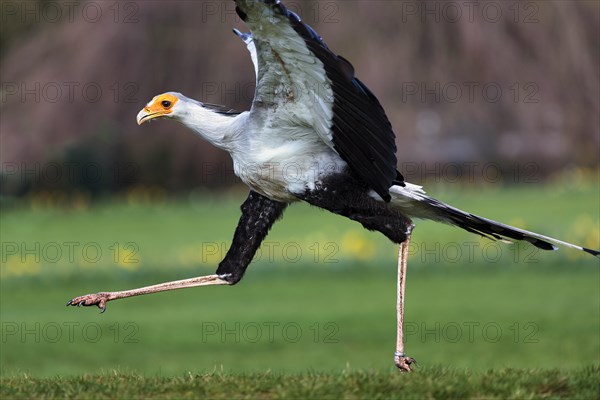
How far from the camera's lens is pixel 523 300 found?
11391 millimetres

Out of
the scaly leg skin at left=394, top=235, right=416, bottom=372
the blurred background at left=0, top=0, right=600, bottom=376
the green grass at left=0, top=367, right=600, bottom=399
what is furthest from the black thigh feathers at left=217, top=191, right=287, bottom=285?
the blurred background at left=0, top=0, right=600, bottom=376

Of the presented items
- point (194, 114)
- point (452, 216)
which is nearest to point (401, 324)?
point (452, 216)

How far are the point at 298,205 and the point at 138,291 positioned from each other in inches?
472

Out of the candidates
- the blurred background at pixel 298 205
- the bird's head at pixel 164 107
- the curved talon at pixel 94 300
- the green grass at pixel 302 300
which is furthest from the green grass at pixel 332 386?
the blurred background at pixel 298 205

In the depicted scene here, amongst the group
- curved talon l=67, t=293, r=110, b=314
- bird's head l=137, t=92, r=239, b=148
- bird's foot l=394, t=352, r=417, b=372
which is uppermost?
bird's head l=137, t=92, r=239, b=148

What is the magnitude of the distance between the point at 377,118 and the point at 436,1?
12.4m

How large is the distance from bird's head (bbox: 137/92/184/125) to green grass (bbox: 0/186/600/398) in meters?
1.42

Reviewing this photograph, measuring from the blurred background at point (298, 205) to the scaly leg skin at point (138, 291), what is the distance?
14.0 ft

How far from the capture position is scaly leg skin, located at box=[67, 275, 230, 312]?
6318 millimetres

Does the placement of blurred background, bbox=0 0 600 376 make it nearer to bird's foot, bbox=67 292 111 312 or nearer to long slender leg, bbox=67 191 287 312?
long slender leg, bbox=67 191 287 312

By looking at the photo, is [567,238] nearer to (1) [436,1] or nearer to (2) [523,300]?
(2) [523,300]

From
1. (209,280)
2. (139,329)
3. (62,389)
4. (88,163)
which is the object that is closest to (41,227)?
(88,163)

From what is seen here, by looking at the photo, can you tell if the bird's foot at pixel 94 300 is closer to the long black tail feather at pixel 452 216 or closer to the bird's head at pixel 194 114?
the bird's head at pixel 194 114

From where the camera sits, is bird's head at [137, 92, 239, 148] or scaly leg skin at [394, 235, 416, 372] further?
bird's head at [137, 92, 239, 148]
